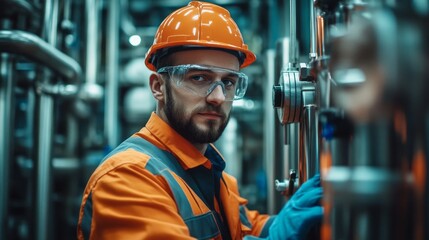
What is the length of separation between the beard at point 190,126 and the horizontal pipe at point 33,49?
29.6 inches

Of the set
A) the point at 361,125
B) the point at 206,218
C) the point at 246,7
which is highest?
the point at 246,7

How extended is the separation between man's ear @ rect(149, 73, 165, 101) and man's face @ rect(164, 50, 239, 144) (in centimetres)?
5

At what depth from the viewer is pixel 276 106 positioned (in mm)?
1231

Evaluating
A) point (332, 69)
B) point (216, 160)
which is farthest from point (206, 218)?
point (332, 69)

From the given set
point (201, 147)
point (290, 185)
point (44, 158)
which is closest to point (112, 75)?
point (44, 158)

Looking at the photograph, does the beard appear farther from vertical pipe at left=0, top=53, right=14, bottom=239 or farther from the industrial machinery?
vertical pipe at left=0, top=53, right=14, bottom=239

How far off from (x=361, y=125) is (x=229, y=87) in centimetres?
82

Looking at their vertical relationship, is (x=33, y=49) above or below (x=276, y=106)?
above

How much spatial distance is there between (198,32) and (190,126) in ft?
0.91

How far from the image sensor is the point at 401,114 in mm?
644

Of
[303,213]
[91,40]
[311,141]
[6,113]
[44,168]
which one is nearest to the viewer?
[303,213]

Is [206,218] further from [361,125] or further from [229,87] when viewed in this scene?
[361,125]

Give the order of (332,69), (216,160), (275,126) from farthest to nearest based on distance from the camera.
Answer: (275,126), (216,160), (332,69)

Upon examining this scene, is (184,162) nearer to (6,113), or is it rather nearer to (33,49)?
(33,49)
